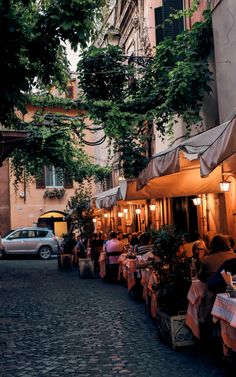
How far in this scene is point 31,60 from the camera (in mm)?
10828

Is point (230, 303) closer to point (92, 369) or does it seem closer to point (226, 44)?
point (92, 369)

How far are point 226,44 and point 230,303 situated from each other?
8.41 metres

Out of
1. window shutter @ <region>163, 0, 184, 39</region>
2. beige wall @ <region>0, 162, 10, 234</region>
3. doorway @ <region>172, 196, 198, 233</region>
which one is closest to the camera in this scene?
doorway @ <region>172, 196, 198, 233</region>

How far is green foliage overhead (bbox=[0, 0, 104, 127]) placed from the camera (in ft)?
31.7

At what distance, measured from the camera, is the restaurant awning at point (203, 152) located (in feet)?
21.5

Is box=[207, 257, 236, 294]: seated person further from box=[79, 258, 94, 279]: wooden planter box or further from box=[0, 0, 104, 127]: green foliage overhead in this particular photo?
box=[79, 258, 94, 279]: wooden planter box

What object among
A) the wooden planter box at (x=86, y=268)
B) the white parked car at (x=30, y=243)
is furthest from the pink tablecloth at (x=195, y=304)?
the white parked car at (x=30, y=243)

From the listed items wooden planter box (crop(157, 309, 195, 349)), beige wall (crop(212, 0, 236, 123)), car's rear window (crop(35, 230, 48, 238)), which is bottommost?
wooden planter box (crop(157, 309, 195, 349))

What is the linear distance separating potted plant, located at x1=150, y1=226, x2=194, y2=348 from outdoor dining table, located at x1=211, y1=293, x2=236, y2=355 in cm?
123

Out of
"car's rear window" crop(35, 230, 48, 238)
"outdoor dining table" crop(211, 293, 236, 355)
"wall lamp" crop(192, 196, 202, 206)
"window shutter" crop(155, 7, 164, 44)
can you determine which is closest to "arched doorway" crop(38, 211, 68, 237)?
"car's rear window" crop(35, 230, 48, 238)

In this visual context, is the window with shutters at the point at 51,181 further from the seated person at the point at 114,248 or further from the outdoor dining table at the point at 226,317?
the outdoor dining table at the point at 226,317

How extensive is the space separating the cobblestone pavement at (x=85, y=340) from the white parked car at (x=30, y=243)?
1709cm

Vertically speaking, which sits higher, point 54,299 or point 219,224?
point 219,224

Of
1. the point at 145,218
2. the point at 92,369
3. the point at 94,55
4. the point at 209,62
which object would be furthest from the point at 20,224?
the point at 92,369
